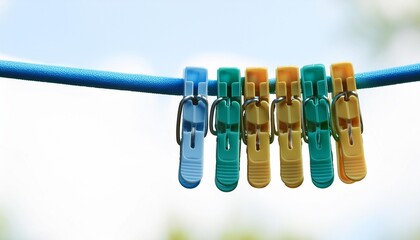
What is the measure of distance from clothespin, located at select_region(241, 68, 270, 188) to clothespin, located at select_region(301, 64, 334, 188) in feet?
0.25

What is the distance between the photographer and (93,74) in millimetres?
1285

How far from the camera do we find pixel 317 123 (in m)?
1.30

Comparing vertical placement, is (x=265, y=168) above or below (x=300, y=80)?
below

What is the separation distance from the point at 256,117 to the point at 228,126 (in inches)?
2.2

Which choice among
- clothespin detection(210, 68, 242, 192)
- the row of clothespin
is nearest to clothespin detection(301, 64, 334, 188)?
the row of clothespin

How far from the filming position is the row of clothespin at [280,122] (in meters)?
1.27

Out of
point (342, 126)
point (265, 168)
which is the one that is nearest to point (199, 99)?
point (265, 168)

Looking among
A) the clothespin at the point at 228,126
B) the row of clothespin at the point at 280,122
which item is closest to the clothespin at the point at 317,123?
the row of clothespin at the point at 280,122

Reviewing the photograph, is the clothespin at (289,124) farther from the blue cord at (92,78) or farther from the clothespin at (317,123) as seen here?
the blue cord at (92,78)

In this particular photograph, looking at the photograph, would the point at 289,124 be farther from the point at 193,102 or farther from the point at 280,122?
the point at 193,102


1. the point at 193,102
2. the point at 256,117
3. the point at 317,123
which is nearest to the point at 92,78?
the point at 193,102

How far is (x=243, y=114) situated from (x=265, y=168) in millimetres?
118

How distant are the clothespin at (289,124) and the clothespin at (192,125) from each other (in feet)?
0.45

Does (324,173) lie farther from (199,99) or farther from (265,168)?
(199,99)
